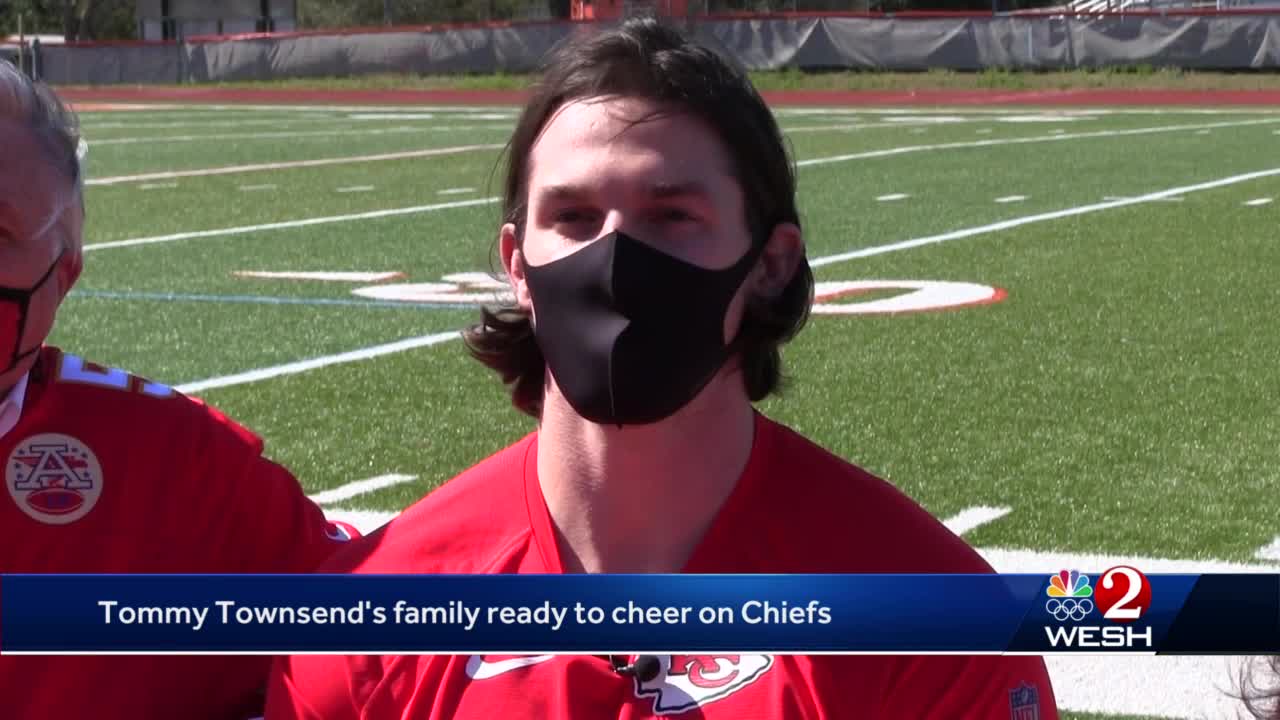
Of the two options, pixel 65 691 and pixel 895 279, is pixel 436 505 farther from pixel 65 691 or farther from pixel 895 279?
pixel 895 279

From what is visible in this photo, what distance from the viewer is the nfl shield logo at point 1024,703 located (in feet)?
7.45

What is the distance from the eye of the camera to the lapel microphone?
2.29 m

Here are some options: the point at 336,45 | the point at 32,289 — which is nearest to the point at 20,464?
the point at 32,289

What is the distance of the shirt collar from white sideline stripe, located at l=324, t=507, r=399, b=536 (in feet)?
8.53

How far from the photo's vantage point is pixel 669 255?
235cm

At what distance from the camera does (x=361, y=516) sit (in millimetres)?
5457

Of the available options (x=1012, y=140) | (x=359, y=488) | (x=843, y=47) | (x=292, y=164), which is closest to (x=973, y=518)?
(x=359, y=488)

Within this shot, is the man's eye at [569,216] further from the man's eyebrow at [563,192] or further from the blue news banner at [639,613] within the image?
the blue news banner at [639,613]

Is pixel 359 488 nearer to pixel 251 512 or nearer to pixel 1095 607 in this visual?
pixel 251 512

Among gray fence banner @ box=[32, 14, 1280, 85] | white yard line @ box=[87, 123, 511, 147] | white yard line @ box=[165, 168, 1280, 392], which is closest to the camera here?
white yard line @ box=[165, 168, 1280, 392]

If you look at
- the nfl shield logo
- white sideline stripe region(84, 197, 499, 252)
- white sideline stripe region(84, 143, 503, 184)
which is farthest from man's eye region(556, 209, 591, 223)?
white sideline stripe region(84, 143, 503, 184)

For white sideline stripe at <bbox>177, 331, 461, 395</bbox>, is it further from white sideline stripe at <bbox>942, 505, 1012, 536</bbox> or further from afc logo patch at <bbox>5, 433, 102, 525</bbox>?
afc logo patch at <bbox>5, 433, 102, 525</bbox>

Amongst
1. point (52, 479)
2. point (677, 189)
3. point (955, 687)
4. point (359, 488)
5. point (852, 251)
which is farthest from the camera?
point (852, 251)

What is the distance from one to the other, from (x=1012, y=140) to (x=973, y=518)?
18.0 meters
